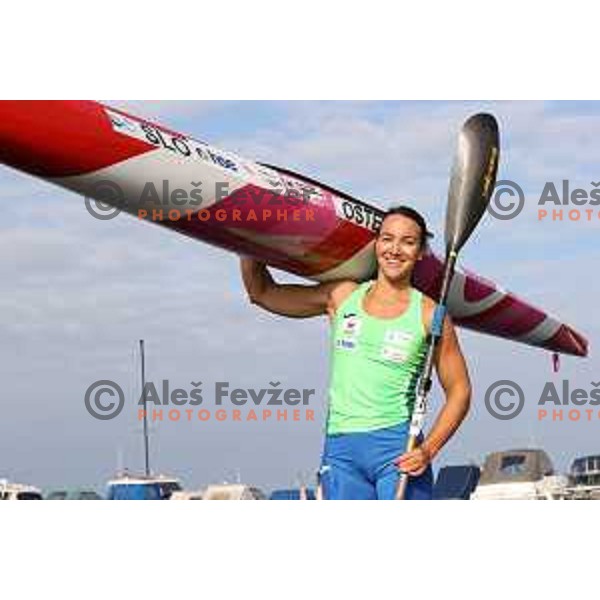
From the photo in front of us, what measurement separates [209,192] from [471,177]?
1.03 metres

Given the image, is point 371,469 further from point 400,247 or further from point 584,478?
point 584,478

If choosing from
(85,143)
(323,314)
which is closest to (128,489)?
(323,314)

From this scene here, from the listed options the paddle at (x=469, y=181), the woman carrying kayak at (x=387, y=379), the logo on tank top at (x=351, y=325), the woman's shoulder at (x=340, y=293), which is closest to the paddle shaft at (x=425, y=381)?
the woman carrying kayak at (x=387, y=379)

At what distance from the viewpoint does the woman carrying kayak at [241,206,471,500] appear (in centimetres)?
509

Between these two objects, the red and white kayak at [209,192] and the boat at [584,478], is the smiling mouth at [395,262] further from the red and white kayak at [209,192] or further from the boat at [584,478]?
the boat at [584,478]

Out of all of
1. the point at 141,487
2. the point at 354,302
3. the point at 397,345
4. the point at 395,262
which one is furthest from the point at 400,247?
the point at 141,487

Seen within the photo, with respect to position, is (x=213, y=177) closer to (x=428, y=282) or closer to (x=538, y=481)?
(x=428, y=282)

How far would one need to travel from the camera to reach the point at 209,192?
18.1 feet

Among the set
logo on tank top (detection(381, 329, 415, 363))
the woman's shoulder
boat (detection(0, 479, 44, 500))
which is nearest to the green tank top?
logo on tank top (detection(381, 329, 415, 363))

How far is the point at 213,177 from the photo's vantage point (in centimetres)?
552

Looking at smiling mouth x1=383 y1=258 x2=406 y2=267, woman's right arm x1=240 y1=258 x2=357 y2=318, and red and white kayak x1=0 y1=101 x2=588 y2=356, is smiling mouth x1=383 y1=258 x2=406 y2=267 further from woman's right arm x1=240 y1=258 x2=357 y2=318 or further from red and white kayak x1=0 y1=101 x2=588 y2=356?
woman's right arm x1=240 y1=258 x2=357 y2=318

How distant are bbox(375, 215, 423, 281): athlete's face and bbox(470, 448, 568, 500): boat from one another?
1383mm

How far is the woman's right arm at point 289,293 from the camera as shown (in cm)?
553

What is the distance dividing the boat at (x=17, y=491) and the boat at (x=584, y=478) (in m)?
2.29
